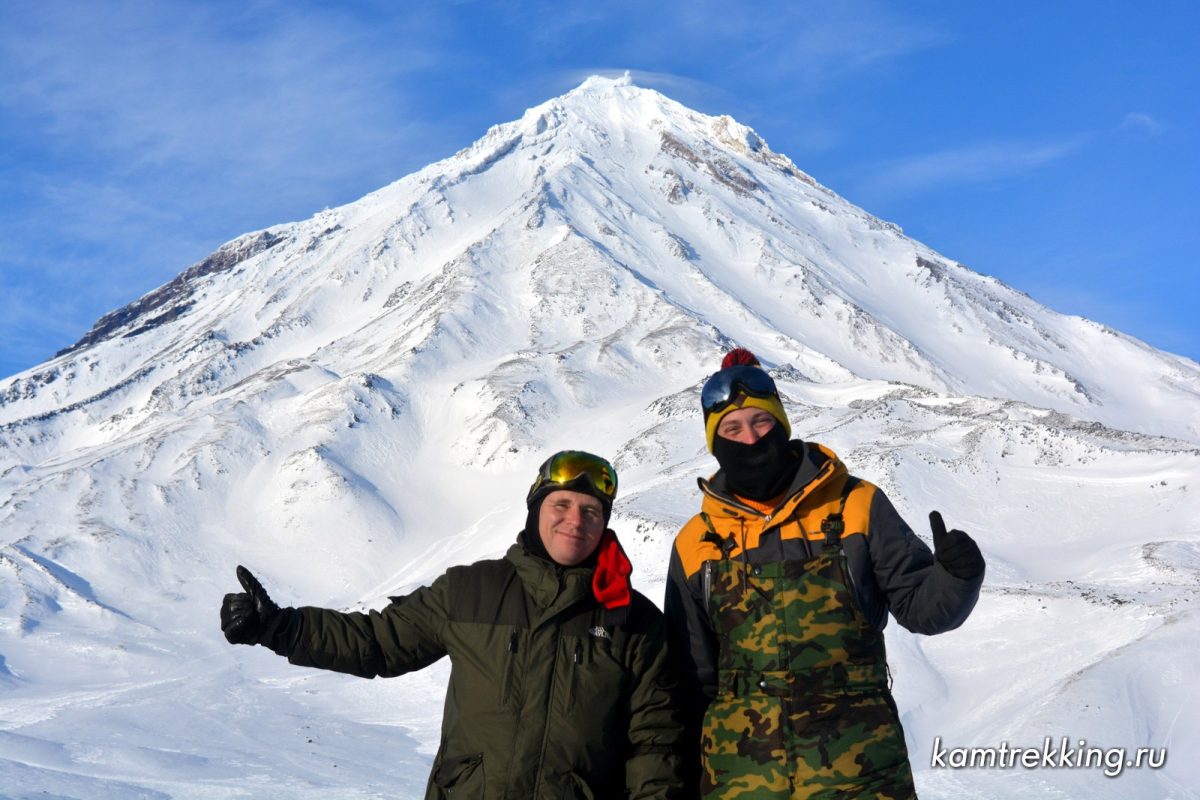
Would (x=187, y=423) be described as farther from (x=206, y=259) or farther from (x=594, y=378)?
(x=206, y=259)

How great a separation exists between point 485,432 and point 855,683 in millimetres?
56776

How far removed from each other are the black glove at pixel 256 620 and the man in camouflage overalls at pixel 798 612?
1967 mm


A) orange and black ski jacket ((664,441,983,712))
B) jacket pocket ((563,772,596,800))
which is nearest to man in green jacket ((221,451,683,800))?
jacket pocket ((563,772,596,800))

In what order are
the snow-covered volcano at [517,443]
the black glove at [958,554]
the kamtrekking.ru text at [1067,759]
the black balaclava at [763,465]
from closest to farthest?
the black glove at [958,554], the black balaclava at [763,465], the kamtrekking.ru text at [1067,759], the snow-covered volcano at [517,443]

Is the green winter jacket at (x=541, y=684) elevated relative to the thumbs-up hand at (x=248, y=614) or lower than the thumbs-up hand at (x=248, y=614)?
lower

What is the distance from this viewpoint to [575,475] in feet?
16.6

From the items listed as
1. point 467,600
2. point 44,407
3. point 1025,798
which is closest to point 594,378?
point 1025,798

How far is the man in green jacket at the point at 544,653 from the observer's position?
4.66 meters

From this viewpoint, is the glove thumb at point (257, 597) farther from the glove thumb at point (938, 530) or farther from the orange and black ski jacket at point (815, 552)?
the glove thumb at point (938, 530)

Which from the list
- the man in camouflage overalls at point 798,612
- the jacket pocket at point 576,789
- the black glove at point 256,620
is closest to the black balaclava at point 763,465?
the man in camouflage overalls at point 798,612

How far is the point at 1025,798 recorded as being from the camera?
10680 mm

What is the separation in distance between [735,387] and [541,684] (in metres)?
1.81

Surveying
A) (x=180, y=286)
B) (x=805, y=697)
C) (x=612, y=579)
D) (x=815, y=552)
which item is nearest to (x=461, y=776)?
(x=612, y=579)

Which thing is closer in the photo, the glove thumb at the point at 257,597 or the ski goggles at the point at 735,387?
the glove thumb at the point at 257,597
